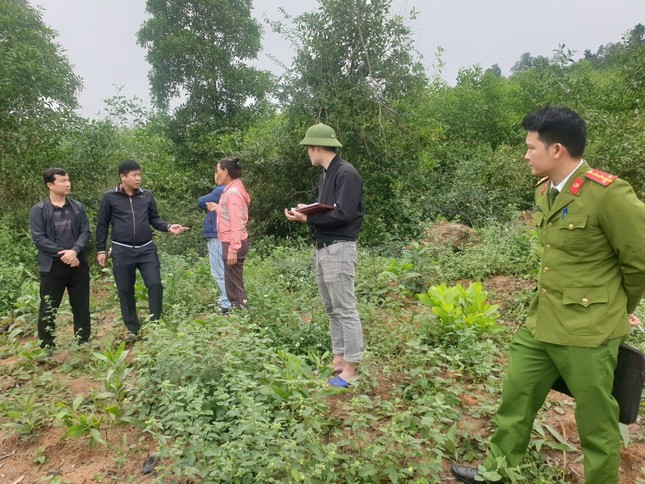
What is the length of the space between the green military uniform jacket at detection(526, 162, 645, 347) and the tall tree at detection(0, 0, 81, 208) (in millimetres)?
9808

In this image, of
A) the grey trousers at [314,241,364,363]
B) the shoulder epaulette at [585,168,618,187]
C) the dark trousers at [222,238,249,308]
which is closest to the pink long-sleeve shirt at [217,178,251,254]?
the dark trousers at [222,238,249,308]

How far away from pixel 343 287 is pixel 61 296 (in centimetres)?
292

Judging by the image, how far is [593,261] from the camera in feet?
7.06

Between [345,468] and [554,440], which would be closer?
[345,468]

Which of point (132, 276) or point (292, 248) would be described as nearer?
point (132, 276)

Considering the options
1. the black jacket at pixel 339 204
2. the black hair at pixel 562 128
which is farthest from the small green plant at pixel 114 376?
the black hair at pixel 562 128

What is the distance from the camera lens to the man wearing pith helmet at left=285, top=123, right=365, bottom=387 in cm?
330

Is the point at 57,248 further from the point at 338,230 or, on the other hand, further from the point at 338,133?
the point at 338,133

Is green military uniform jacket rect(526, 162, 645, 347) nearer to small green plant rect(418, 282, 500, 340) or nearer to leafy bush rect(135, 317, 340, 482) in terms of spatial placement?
leafy bush rect(135, 317, 340, 482)

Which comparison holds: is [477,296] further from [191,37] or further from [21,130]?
[191,37]

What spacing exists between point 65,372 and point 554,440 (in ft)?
12.8

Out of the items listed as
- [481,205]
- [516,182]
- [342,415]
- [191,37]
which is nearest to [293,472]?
[342,415]

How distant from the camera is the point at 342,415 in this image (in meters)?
3.12

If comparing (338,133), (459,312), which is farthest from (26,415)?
(338,133)
